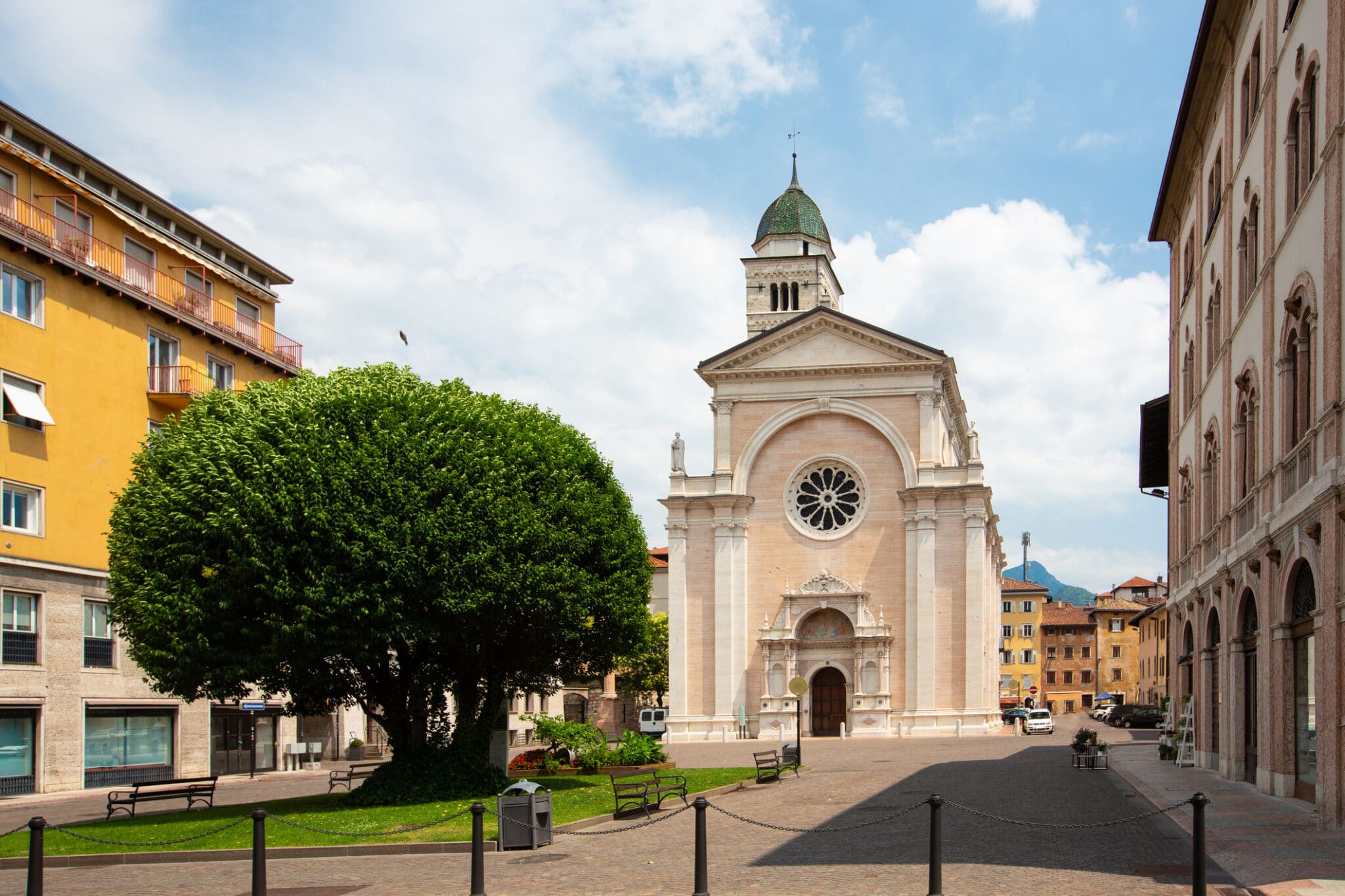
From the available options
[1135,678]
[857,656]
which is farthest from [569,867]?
[1135,678]

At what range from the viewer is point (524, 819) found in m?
19.4

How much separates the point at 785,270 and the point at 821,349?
24439 mm

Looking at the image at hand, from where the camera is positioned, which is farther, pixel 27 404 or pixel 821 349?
pixel 821 349

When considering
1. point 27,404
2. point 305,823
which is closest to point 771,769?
point 305,823

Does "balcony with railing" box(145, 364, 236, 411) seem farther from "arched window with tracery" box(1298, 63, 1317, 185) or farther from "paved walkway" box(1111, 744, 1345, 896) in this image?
"arched window with tracery" box(1298, 63, 1317, 185)

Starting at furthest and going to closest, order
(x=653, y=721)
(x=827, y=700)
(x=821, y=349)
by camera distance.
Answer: (x=653, y=721) < (x=821, y=349) < (x=827, y=700)

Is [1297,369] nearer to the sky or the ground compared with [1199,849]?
nearer to the sky

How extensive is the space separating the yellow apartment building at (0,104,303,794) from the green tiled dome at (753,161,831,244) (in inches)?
2044

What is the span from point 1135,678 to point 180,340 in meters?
102

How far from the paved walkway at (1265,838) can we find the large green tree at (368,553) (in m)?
12.2

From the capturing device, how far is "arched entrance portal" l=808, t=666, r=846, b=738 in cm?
6150

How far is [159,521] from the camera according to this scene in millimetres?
25141

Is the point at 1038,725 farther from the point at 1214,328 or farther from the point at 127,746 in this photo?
the point at 127,746

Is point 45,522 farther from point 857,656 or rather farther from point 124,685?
point 857,656
